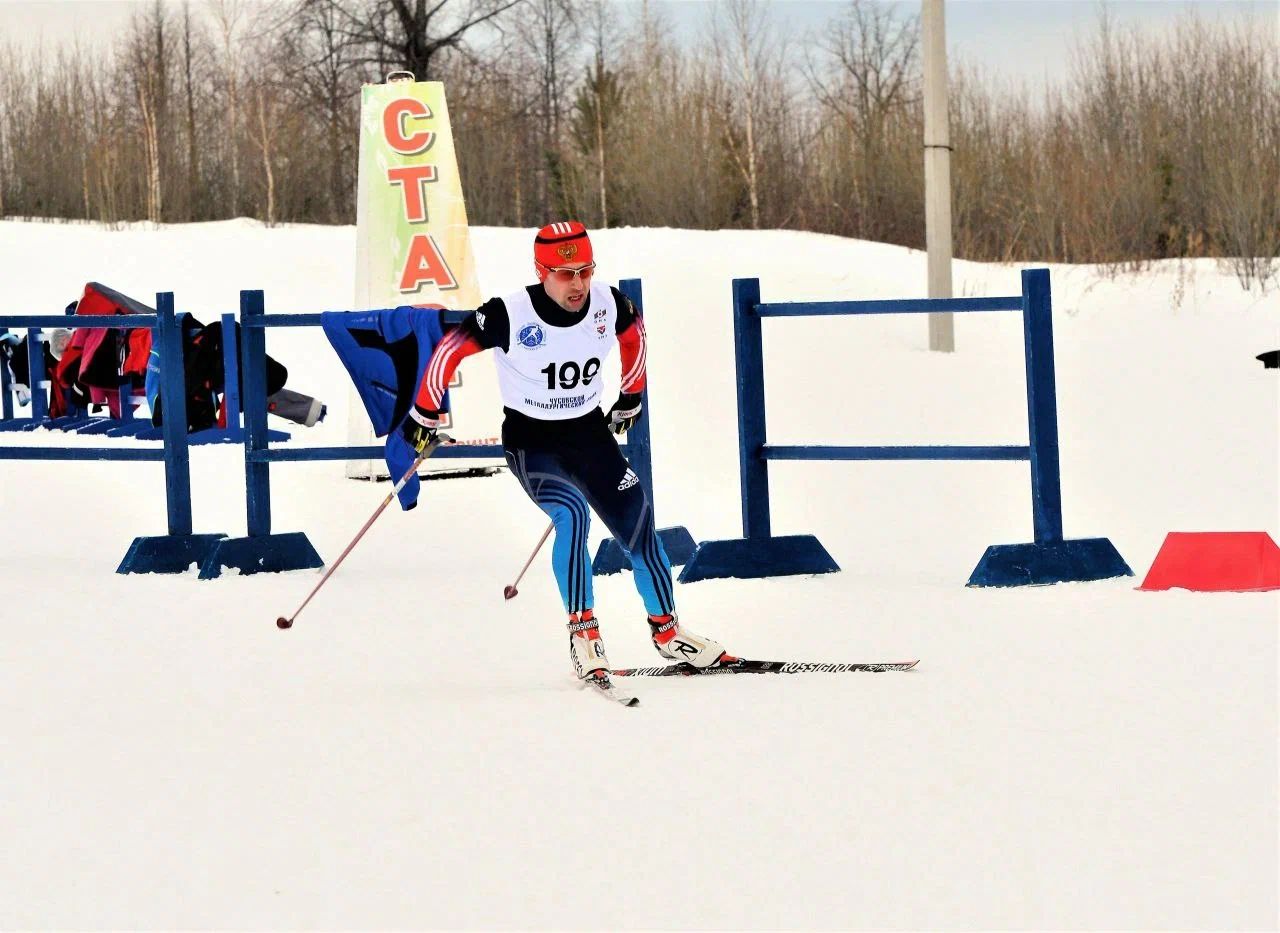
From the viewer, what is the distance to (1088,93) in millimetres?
32438

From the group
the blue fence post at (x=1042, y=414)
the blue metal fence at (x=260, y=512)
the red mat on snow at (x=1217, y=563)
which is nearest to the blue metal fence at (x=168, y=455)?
the blue metal fence at (x=260, y=512)

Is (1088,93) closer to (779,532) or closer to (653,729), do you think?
(779,532)

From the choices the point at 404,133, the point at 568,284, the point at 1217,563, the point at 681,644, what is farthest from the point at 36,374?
the point at 1217,563

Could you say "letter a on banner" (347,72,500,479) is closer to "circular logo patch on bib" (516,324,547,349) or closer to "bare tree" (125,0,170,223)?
"circular logo patch on bib" (516,324,547,349)

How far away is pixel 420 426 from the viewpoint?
7379 mm

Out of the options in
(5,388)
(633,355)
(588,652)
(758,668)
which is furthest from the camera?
(5,388)

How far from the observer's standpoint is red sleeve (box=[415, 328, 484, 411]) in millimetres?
7172

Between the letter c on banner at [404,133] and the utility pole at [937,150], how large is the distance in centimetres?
676

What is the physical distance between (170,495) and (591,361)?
401 centimetres

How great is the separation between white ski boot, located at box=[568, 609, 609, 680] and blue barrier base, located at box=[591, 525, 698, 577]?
9.39 feet

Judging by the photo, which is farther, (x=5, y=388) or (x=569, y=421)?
(x=5, y=388)

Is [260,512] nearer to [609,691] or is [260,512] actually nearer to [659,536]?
[659,536]

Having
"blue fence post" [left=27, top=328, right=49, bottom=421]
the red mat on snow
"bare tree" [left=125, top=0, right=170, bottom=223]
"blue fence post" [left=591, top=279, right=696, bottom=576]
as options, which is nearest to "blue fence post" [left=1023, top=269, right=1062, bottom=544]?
the red mat on snow

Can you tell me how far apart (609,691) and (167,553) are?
4.42 metres
